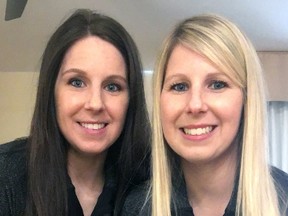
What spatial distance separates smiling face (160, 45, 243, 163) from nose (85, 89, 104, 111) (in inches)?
8.3

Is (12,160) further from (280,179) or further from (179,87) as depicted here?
(280,179)

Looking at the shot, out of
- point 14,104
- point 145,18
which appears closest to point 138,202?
point 145,18

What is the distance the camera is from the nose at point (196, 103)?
1223mm

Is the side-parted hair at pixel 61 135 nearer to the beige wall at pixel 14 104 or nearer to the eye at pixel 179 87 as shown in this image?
the eye at pixel 179 87

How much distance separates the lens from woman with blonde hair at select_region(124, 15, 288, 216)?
4.10 feet

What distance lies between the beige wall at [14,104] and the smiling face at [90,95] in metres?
2.95

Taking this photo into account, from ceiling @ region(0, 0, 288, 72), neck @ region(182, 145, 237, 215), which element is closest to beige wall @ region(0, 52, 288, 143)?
ceiling @ region(0, 0, 288, 72)

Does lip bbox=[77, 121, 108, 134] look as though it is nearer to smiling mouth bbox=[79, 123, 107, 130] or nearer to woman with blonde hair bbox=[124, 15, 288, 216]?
smiling mouth bbox=[79, 123, 107, 130]

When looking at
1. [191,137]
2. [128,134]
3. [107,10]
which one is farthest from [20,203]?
[107,10]

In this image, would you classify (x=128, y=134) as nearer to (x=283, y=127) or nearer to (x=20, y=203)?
(x=20, y=203)

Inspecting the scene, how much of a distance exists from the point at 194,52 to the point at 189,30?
9 centimetres

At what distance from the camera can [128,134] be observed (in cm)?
158

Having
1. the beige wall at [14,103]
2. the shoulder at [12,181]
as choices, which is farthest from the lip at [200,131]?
the beige wall at [14,103]

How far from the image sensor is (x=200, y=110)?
4.03 ft
